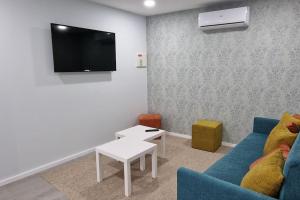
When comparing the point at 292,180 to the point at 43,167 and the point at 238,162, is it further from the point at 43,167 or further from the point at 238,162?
the point at 43,167

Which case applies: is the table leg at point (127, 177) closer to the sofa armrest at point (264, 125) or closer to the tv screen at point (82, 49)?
the tv screen at point (82, 49)

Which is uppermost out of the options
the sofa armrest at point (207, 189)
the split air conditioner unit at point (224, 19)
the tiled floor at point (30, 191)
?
the split air conditioner unit at point (224, 19)

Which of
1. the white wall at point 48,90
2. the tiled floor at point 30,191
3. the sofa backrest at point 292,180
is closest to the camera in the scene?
the sofa backrest at point 292,180

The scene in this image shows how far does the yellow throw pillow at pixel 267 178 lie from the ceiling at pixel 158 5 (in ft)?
9.01

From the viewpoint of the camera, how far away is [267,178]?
4.33ft

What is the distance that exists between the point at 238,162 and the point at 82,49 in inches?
101

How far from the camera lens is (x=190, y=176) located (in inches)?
58.4

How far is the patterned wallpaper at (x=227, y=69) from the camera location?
3070 mm

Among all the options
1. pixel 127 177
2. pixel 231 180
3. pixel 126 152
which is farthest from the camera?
pixel 126 152

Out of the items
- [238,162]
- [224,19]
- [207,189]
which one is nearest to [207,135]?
[238,162]

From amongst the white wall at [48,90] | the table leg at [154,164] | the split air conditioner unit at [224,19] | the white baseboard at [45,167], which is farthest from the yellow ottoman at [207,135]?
the split air conditioner unit at [224,19]

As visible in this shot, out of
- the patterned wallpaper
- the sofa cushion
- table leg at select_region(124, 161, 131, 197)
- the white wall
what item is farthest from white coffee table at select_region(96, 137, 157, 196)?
the patterned wallpaper

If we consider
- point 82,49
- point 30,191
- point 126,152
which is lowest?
point 30,191

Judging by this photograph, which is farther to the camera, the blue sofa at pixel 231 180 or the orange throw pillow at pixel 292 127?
the orange throw pillow at pixel 292 127
